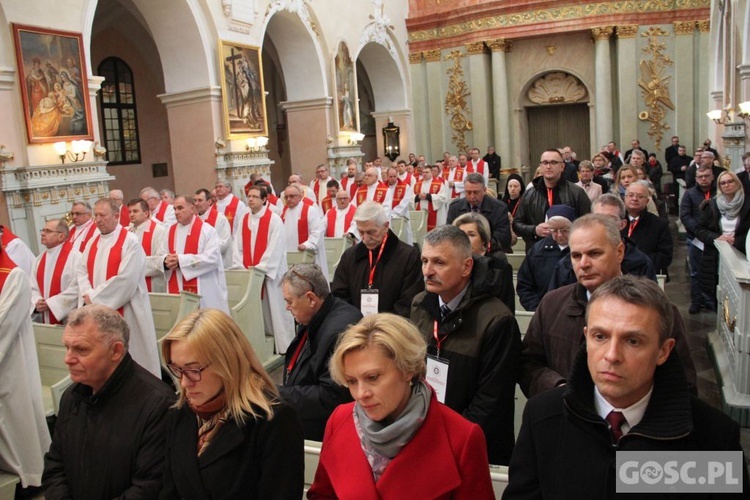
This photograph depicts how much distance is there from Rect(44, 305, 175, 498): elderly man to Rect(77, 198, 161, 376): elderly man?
3.21 metres

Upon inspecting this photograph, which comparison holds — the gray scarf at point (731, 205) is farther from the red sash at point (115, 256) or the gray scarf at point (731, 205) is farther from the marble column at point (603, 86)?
the marble column at point (603, 86)

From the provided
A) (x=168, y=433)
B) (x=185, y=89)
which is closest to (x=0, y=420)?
(x=168, y=433)

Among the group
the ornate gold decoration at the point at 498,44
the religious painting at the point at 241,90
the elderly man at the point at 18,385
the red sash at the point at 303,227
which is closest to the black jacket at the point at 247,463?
the elderly man at the point at 18,385

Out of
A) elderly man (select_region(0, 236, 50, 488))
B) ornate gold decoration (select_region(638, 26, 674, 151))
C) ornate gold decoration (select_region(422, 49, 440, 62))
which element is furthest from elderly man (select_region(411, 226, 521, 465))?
ornate gold decoration (select_region(422, 49, 440, 62))

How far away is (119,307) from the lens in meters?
6.19

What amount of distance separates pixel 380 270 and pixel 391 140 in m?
18.1

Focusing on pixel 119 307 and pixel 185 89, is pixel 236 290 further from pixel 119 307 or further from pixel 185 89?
pixel 185 89

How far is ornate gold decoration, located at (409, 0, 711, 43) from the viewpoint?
1988cm

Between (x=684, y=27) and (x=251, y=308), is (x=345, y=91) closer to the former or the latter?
(x=684, y=27)

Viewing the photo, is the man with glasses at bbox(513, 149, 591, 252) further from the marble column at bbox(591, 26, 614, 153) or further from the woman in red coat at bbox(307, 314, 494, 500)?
the marble column at bbox(591, 26, 614, 153)

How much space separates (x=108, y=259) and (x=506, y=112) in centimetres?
1744

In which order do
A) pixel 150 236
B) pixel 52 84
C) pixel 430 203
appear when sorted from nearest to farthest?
pixel 150 236 < pixel 52 84 < pixel 430 203

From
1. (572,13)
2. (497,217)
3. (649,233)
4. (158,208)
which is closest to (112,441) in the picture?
(497,217)

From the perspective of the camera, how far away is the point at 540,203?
20.8 feet
